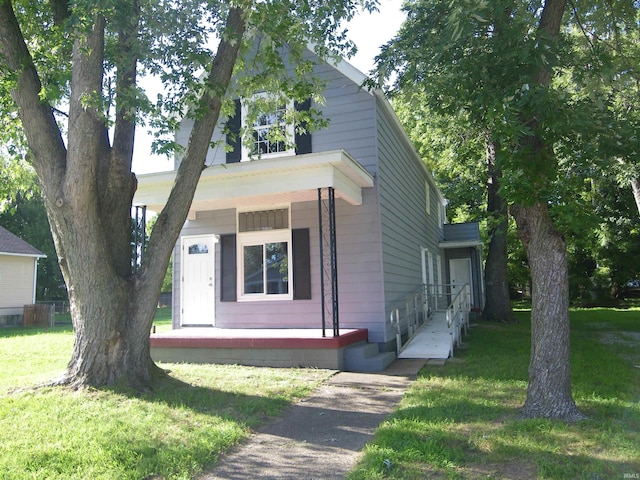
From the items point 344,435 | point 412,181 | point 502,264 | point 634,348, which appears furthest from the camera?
point 502,264

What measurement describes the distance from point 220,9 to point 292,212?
404 centimetres

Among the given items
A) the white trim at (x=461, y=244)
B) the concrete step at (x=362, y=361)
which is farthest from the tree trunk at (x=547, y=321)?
the white trim at (x=461, y=244)

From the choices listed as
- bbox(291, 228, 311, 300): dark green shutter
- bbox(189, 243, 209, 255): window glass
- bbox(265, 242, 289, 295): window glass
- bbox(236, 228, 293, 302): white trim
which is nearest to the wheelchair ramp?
bbox(291, 228, 311, 300): dark green shutter

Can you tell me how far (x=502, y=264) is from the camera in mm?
16031

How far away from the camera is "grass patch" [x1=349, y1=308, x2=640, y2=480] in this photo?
141 inches

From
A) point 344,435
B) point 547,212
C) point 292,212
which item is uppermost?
point 292,212

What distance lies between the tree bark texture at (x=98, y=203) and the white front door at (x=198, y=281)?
410 centimetres

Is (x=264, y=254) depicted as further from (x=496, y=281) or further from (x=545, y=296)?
(x=496, y=281)

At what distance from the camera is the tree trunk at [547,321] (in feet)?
15.5

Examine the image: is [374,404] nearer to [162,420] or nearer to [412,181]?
[162,420]

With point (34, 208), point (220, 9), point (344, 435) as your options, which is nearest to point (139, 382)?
point (344, 435)

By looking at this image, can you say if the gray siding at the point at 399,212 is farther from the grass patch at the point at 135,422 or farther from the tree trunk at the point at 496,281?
the grass patch at the point at 135,422

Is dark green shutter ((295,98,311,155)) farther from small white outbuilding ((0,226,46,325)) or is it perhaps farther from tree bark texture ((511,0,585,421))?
small white outbuilding ((0,226,46,325))

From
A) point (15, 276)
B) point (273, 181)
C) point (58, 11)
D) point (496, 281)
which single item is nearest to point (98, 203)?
point (58, 11)
